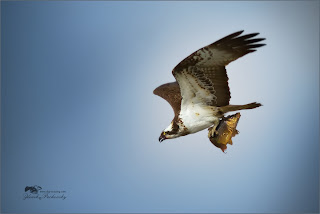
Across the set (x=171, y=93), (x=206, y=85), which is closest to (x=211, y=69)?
(x=206, y=85)

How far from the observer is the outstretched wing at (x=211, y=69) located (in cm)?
655

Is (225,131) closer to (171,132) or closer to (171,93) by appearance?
(171,132)

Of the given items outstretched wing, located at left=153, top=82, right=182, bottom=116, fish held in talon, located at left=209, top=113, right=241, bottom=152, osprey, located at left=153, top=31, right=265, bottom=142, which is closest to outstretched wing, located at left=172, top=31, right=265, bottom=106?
osprey, located at left=153, top=31, right=265, bottom=142

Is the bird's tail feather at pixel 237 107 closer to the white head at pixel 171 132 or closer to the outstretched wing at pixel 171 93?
the white head at pixel 171 132

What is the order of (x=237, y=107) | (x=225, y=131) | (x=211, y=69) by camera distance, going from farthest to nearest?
(x=225, y=131) < (x=237, y=107) < (x=211, y=69)

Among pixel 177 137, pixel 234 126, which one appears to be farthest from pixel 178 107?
pixel 234 126

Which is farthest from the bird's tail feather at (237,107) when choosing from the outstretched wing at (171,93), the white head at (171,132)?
the outstretched wing at (171,93)

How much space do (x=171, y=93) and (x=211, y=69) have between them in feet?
6.79

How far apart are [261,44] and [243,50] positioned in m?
0.27

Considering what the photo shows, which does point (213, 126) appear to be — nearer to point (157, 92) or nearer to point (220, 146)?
point (220, 146)

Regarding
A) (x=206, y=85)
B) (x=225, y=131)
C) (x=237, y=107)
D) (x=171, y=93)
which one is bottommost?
(x=225, y=131)

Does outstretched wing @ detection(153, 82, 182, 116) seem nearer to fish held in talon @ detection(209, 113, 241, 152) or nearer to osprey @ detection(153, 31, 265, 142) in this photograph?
osprey @ detection(153, 31, 265, 142)

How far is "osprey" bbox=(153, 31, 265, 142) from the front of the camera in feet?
21.6

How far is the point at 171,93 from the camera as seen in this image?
8953 millimetres
